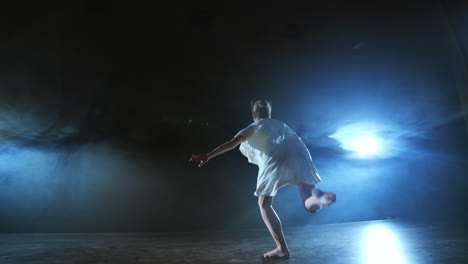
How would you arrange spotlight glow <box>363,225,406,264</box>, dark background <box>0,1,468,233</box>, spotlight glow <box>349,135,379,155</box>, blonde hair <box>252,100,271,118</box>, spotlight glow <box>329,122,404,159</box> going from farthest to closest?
spotlight glow <box>349,135,379,155</box> → spotlight glow <box>329,122,404,159</box> → dark background <box>0,1,468,233</box> → blonde hair <box>252,100,271,118</box> → spotlight glow <box>363,225,406,264</box>

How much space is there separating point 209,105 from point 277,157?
3406mm

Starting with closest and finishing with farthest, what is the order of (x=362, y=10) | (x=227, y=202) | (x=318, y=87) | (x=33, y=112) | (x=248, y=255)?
(x=248, y=255)
(x=362, y=10)
(x=33, y=112)
(x=318, y=87)
(x=227, y=202)

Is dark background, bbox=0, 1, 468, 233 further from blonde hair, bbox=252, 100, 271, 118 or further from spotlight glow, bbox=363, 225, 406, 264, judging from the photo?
spotlight glow, bbox=363, 225, 406, 264

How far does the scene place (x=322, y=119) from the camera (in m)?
5.46

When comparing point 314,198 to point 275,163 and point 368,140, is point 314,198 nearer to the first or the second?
point 275,163

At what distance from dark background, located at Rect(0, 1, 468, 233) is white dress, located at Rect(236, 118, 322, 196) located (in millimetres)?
2720

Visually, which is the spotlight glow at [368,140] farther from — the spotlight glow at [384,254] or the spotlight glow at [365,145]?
the spotlight glow at [384,254]

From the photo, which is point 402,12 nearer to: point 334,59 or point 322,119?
point 334,59

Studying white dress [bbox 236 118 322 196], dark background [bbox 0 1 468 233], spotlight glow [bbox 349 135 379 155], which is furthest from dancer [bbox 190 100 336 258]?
spotlight glow [bbox 349 135 379 155]

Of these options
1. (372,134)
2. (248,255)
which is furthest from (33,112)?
(372,134)

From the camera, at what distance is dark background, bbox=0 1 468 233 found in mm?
4066

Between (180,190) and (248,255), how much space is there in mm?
3223

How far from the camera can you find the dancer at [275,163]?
74.9 inches

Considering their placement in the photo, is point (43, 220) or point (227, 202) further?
point (227, 202)
